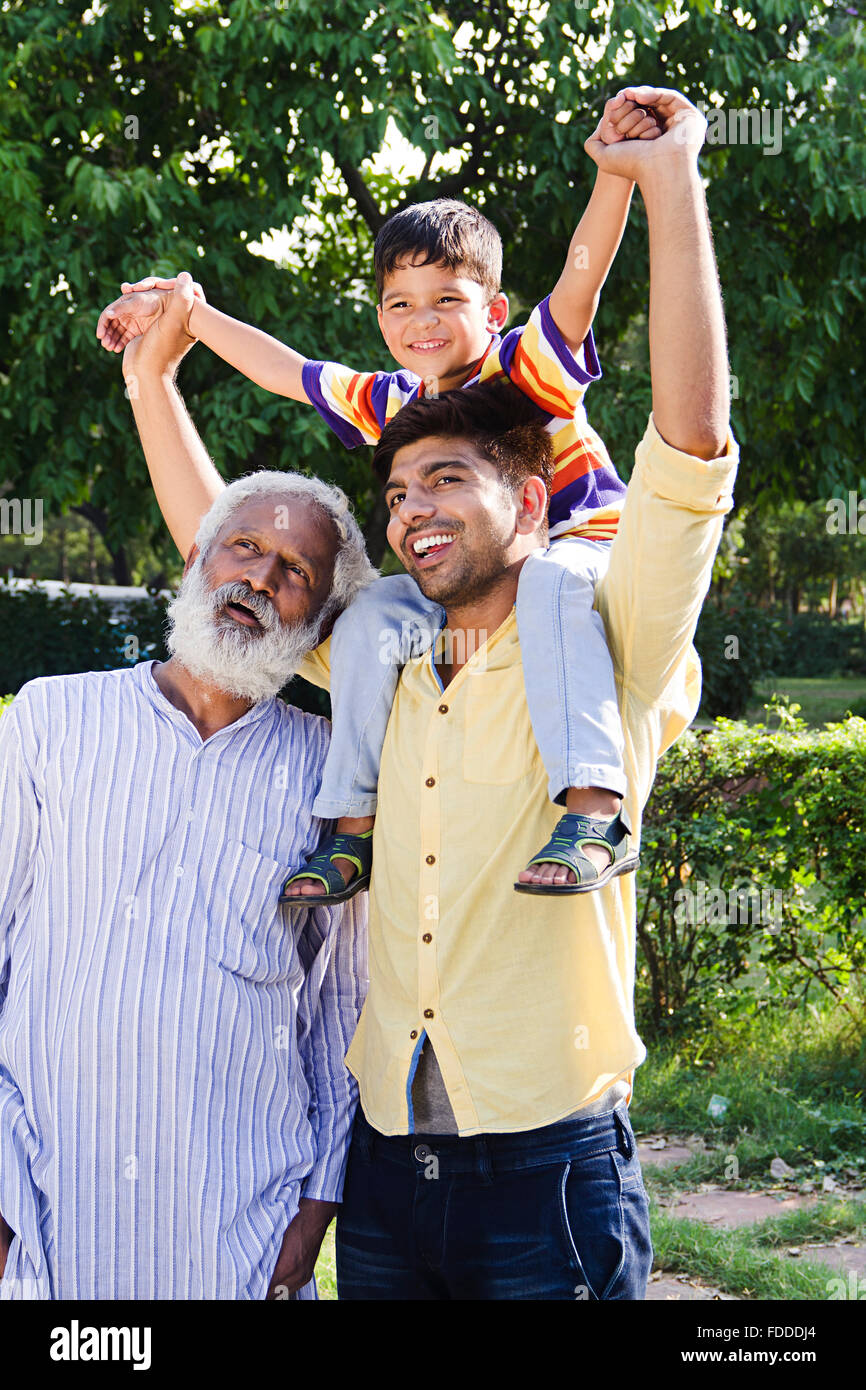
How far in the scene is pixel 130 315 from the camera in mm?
2920

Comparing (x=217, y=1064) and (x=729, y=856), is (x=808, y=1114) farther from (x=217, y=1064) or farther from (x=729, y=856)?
(x=217, y=1064)

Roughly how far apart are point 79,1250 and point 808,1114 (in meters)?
3.56

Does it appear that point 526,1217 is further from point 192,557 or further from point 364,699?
point 192,557

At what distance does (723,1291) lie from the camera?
152 inches

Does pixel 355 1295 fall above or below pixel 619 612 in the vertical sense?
below

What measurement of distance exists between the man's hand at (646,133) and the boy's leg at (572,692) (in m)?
0.66

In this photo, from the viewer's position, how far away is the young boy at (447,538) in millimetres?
2059

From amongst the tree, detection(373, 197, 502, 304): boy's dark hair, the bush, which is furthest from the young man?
the bush

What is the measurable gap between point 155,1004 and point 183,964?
0.27 feet

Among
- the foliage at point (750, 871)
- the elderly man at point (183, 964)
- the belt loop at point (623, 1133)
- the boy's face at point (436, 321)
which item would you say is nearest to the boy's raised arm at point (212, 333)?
the boy's face at point (436, 321)

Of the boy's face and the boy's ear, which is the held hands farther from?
the boy's ear

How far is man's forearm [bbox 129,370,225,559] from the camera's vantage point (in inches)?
112

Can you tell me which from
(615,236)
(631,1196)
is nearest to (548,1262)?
(631,1196)

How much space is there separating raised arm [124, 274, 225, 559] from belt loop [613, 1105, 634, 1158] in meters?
1.49
